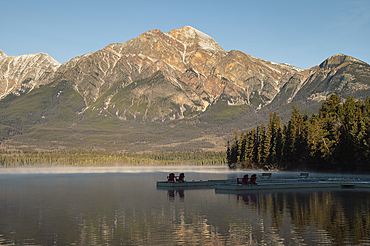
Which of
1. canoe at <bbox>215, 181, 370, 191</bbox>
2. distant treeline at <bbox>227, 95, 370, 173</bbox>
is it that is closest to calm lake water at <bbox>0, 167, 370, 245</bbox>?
canoe at <bbox>215, 181, 370, 191</bbox>

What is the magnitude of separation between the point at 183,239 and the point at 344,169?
98007 millimetres

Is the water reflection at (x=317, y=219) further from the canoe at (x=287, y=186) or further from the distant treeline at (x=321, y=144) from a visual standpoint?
the distant treeline at (x=321, y=144)

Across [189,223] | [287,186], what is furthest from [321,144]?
[189,223]

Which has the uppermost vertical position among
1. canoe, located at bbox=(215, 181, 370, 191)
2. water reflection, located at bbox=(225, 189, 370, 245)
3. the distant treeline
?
the distant treeline

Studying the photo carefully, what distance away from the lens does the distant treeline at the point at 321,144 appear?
109 metres

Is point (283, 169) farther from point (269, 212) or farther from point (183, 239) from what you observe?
point (183, 239)

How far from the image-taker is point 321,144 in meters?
125

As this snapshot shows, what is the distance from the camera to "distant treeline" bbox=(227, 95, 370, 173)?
109 meters

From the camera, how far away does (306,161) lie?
135375mm

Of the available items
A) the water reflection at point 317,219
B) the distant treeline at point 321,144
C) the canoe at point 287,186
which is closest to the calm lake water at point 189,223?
the water reflection at point 317,219

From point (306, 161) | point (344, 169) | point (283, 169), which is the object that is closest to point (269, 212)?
point (344, 169)

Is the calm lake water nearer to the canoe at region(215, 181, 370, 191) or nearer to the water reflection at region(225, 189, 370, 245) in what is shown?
the water reflection at region(225, 189, 370, 245)

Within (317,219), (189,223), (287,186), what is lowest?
(317,219)

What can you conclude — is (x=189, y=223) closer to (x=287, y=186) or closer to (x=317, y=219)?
(x=317, y=219)
